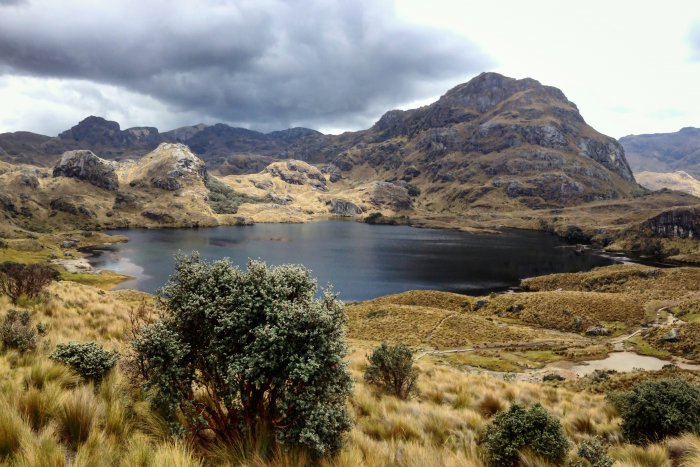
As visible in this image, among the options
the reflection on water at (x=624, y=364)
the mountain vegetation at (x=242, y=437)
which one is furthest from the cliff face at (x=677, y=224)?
the mountain vegetation at (x=242, y=437)

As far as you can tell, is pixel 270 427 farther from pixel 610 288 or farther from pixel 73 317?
pixel 610 288

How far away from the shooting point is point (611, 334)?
56.5 metres

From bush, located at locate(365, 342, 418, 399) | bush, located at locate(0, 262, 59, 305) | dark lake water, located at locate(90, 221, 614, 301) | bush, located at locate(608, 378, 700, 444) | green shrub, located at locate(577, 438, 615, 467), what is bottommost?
dark lake water, located at locate(90, 221, 614, 301)

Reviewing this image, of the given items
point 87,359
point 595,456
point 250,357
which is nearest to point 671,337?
point 595,456

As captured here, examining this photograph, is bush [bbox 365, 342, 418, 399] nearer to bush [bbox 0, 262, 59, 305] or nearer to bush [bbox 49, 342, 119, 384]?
bush [bbox 49, 342, 119, 384]

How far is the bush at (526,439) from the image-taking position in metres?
7.85

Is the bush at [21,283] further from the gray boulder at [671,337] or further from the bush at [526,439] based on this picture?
the gray boulder at [671,337]

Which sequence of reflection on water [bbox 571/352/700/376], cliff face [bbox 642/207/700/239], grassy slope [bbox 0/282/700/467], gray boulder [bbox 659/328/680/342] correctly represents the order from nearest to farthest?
grassy slope [bbox 0/282/700/467], reflection on water [bbox 571/352/700/376], gray boulder [bbox 659/328/680/342], cliff face [bbox 642/207/700/239]

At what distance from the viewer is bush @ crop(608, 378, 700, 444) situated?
34.3ft

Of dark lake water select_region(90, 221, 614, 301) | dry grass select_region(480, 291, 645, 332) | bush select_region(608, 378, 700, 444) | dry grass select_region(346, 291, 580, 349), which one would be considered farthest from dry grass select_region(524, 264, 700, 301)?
bush select_region(608, 378, 700, 444)

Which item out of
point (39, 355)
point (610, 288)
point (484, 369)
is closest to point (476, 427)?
point (39, 355)

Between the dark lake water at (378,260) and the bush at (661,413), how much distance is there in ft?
272

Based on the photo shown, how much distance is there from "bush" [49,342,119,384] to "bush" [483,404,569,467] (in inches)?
341

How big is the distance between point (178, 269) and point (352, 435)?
A: 4822 millimetres
